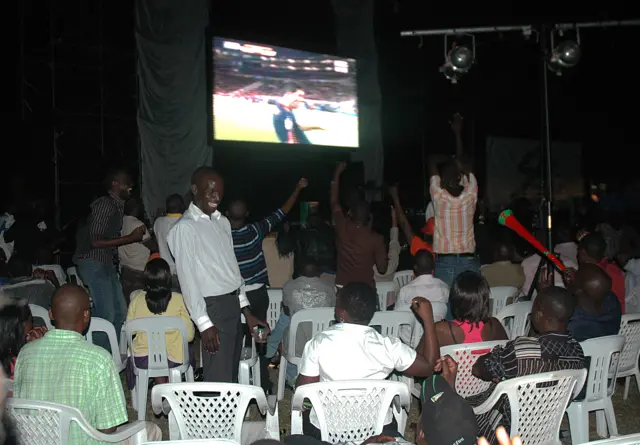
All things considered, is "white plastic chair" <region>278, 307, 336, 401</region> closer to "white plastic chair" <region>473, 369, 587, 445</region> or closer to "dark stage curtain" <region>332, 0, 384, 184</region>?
"white plastic chair" <region>473, 369, 587, 445</region>

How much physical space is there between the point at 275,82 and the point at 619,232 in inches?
208

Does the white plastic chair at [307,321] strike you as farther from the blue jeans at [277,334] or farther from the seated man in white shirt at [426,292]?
the blue jeans at [277,334]

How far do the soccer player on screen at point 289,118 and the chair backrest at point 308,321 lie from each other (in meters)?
5.99

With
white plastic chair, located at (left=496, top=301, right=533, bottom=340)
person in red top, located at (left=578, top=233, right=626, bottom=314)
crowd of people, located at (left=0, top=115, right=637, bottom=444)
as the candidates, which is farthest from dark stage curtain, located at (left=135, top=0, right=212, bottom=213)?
person in red top, located at (left=578, top=233, right=626, bottom=314)

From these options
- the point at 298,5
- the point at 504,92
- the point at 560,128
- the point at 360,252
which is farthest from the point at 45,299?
the point at 560,128

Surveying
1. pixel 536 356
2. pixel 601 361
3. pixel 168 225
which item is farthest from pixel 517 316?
pixel 168 225

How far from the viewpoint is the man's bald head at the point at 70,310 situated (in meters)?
2.74

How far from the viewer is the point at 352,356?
288 cm

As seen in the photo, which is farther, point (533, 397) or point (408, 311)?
point (408, 311)

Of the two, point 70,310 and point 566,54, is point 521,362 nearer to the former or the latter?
point 70,310

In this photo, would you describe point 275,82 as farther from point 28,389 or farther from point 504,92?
point 28,389

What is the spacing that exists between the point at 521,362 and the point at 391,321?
1.50m

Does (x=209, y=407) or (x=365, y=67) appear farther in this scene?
(x=365, y=67)

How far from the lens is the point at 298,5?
38.2 ft
